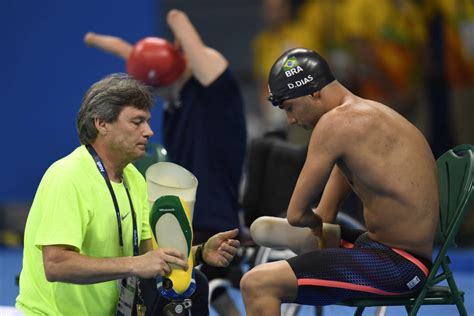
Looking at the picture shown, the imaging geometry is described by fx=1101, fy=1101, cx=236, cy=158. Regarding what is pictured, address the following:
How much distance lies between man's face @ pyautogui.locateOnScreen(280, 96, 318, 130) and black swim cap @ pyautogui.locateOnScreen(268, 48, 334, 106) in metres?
0.02

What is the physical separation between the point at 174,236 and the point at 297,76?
39.5 inches

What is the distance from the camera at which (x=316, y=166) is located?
4.19 m

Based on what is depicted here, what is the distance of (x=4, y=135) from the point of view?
9523 mm

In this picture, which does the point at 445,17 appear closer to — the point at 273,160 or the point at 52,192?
the point at 273,160

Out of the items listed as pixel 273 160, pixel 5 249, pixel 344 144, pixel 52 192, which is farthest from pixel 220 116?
pixel 5 249

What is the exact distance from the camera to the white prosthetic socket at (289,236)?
4.46 meters

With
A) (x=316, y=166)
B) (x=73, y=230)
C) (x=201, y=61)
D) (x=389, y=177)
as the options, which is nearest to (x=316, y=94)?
(x=316, y=166)

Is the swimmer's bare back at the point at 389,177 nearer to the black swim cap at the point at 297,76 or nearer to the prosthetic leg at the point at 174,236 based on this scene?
the black swim cap at the point at 297,76

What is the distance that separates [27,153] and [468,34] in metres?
3.83

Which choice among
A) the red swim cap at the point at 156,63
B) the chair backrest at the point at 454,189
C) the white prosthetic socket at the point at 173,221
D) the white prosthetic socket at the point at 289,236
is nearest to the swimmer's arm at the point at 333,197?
the white prosthetic socket at the point at 289,236

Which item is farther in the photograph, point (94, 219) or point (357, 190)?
point (357, 190)

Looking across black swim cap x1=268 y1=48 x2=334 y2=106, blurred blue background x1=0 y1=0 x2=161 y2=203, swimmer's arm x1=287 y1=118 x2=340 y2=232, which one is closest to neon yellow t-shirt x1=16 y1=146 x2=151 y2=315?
swimmer's arm x1=287 y1=118 x2=340 y2=232

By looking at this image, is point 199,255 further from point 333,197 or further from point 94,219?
point 333,197

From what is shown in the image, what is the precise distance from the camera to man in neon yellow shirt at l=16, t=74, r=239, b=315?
3.67 m
